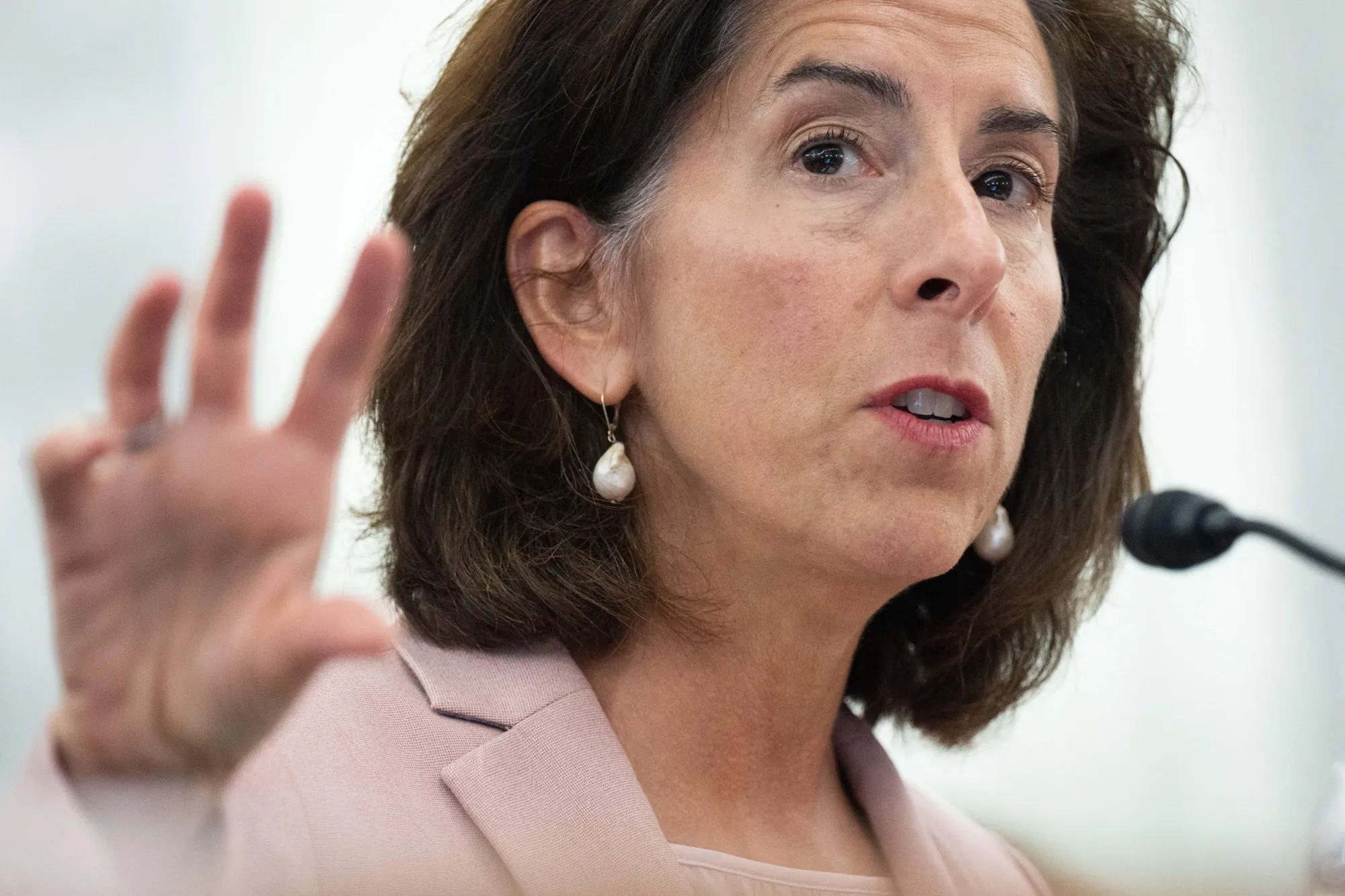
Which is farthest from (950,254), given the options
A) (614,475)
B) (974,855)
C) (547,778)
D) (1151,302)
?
(1151,302)

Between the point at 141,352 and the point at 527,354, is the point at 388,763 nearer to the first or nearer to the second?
the point at 527,354

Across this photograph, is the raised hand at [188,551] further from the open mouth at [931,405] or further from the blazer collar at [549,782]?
the open mouth at [931,405]

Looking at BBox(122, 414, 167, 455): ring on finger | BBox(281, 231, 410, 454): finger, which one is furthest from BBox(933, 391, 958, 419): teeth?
BBox(122, 414, 167, 455): ring on finger

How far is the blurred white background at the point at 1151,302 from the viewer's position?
9.42 ft

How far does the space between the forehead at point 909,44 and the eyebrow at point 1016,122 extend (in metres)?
0.01

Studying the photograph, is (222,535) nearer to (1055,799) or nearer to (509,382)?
(509,382)

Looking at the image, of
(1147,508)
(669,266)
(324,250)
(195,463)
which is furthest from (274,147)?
(1147,508)

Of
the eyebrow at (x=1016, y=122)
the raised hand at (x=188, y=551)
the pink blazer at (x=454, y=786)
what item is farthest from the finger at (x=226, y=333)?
the eyebrow at (x=1016, y=122)

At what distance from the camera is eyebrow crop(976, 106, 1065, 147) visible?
1.75 meters

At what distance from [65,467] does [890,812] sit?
4.14 ft

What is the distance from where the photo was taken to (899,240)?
1.64m

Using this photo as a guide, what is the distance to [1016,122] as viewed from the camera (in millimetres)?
1782

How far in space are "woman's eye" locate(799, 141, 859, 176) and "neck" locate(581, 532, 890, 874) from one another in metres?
0.46

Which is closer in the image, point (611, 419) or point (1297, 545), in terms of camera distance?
point (1297, 545)
